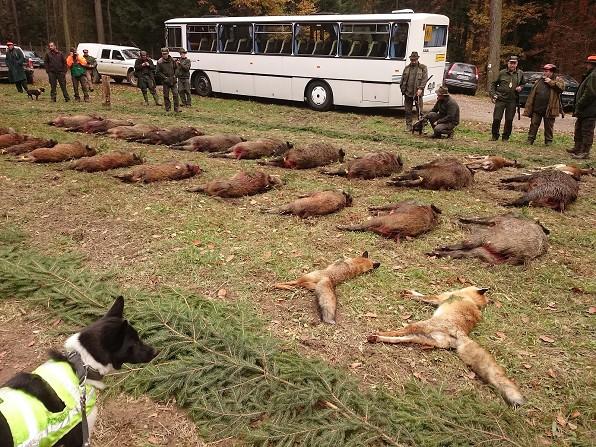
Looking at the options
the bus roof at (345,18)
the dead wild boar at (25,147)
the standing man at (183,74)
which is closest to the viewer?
the dead wild boar at (25,147)

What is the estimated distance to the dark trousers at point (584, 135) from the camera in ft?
34.6

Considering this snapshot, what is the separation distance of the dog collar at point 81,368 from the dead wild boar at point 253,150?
7.66m

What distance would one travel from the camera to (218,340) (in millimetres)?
3838

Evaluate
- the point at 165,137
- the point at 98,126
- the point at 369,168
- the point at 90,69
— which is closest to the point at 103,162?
the point at 165,137

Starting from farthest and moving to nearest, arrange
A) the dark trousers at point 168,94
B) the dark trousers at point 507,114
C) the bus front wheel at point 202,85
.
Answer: the bus front wheel at point 202,85
the dark trousers at point 168,94
the dark trousers at point 507,114

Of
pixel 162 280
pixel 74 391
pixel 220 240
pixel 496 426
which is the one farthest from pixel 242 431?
pixel 220 240

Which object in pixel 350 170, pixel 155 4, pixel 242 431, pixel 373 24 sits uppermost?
pixel 155 4

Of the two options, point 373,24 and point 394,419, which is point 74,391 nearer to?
point 394,419

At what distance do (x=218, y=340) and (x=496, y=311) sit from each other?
2.73 meters

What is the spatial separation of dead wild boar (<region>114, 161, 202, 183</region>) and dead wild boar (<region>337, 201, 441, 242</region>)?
346 cm

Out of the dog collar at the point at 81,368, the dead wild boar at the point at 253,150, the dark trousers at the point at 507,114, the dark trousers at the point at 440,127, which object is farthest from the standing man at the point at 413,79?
the dog collar at the point at 81,368

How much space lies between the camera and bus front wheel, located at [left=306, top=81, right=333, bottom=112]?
16797mm

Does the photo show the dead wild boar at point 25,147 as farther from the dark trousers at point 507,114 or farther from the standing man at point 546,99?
the standing man at point 546,99

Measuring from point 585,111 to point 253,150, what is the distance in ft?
24.0
